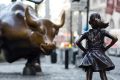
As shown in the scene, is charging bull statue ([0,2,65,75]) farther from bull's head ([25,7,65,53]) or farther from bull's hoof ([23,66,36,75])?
bull's hoof ([23,66,36,75])

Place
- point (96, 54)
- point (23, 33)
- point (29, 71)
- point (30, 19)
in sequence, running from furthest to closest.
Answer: point (29, 71) → point (23, 33) → point (30, 19) → point (96, 54)

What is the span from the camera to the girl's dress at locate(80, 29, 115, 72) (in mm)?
9914

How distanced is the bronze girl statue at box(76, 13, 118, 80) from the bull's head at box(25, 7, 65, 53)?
444cm

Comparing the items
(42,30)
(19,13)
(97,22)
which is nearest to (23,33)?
(19,13)

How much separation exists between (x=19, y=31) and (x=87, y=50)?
6.27 m

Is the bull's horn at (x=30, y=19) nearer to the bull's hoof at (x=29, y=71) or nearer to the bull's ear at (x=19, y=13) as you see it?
the bull's ear at (x=19, y=13)

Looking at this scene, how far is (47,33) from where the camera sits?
49.7 ft

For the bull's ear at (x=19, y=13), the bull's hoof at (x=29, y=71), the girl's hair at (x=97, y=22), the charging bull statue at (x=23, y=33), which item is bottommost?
the bull's hoof at (x=29, y=71)

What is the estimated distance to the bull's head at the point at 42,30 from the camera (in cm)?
1474

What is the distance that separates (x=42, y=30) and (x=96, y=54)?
5242mm

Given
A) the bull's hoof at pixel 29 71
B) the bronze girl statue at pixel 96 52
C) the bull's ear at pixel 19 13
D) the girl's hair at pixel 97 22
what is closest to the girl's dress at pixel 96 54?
the bronze girl statue at pixel 96 52

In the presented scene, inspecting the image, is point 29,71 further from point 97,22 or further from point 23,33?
point 97,22

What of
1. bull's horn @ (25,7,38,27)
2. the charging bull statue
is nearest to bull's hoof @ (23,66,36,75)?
the charging bull statue

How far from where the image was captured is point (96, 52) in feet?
33.0
